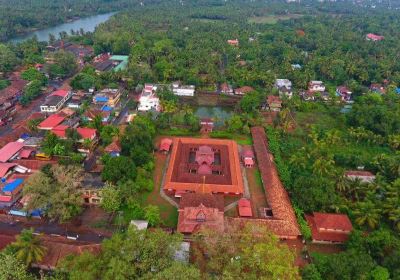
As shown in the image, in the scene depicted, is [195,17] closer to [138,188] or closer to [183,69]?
[183,69]

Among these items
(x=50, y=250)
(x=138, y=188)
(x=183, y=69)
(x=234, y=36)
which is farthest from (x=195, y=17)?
(x=50, y=250)

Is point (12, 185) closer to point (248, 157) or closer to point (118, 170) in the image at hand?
point (118, 170)

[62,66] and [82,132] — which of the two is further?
[62,66]

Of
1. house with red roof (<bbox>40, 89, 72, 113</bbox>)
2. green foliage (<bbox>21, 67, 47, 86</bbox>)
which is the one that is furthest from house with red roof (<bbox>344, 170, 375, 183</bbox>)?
green foliage (<bbox>21, 67, 47, 86</bbox>)

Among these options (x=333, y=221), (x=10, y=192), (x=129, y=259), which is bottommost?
(x=333, y=221)

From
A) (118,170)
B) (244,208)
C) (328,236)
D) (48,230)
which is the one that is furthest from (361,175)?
(48,230)

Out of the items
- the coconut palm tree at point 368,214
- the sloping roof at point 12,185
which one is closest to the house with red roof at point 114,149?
the sloping roof at point 12,185

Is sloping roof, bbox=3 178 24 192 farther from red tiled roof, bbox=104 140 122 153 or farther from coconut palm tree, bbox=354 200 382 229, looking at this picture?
coconut palm tree, bbox=354 200 382 229

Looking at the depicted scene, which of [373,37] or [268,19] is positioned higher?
[373,37]
